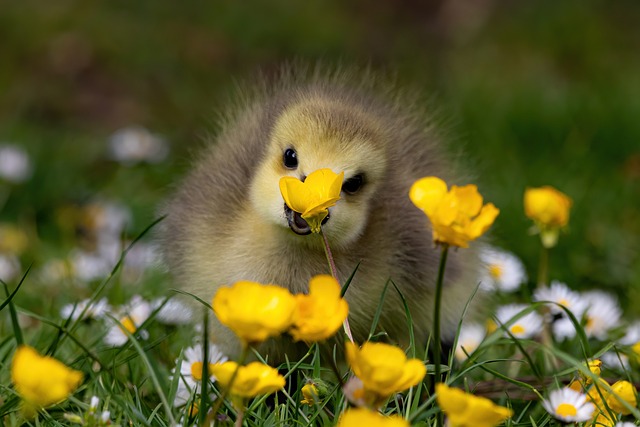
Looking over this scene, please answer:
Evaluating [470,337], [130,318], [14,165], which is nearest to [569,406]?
[130,318]

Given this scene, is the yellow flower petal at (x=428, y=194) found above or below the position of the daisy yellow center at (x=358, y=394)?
above

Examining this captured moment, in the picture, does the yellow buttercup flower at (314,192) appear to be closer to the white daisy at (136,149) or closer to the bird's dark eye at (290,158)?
the bird's dark eye at (290,158)

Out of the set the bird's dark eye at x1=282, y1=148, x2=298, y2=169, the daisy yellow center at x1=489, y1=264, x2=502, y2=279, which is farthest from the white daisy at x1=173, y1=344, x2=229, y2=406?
the daisy yellow center at x1=489, y1=264, x2=502, y2=279

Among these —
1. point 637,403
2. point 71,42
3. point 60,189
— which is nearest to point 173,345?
point 637,403

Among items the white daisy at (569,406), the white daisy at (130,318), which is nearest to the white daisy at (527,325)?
the white daisy at (569,406)

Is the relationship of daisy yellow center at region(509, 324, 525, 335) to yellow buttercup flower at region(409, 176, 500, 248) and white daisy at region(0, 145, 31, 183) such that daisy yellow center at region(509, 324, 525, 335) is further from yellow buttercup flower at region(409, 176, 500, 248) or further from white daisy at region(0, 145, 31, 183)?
white daisy at region(0, 145, 31, 183)
